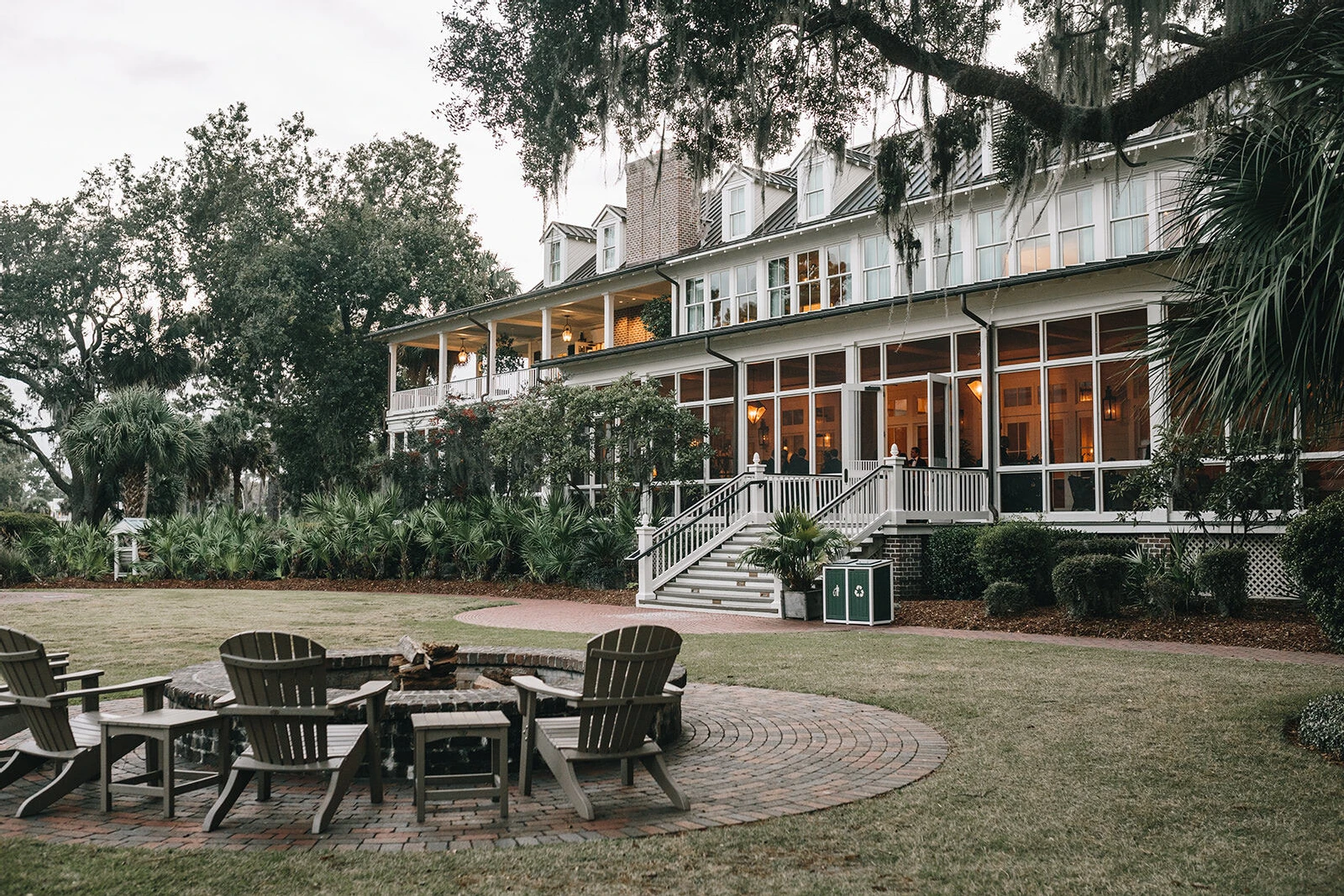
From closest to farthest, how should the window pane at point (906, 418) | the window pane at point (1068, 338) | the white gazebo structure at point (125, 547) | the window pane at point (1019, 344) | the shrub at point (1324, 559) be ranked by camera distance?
the shrub at point (1324, 559) < the window pane at point (1068, 338) < the window pane at point (1019, 344) < the window pane at point (906, 418) < the white gazebo structure at point (125, 547)

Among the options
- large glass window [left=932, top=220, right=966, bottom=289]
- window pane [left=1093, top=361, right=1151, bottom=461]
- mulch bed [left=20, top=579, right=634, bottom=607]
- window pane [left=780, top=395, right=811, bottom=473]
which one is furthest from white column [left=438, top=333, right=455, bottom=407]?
window pane [left=1093, top=361, right=1151, bottom=461]

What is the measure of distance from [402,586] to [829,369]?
10.4 metres

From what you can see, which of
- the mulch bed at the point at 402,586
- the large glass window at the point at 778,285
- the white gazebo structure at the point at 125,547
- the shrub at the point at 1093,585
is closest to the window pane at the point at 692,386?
the large glass window at the point at 778,285

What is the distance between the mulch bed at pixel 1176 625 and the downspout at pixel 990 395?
3.93 meters

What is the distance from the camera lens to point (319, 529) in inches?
968

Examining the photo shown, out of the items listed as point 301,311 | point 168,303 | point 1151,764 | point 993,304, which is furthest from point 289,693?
point 168,303

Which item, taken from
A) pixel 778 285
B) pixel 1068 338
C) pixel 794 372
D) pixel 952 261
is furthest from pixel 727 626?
pixel 778 285

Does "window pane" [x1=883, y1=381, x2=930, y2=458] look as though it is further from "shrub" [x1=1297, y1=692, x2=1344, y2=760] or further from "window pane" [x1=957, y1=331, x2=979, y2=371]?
"shrub" [x1=1297, y1=692, x2=1344, y2=760]

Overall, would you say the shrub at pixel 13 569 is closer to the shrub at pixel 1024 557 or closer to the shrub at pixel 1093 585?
the shrub at pixel 1024 557

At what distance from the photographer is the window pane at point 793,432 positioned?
71.3 ft

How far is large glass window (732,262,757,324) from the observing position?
24.4 m

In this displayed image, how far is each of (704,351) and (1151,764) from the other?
1799 centimetres

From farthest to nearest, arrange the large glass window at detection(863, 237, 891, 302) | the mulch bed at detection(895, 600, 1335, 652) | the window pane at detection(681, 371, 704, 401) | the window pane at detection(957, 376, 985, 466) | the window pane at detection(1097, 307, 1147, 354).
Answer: the window pane at detection(681, 371, 704, 401), the large glass window at detection(863, 237, 891, 302), the window pane at detection(957, 376, 985, 466), the window pane at detection(1097, 307, 1147, 354), the mulch bed at detection(895, 600, 1335, 652)

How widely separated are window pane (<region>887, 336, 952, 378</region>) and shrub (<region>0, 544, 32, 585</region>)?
21.1m
